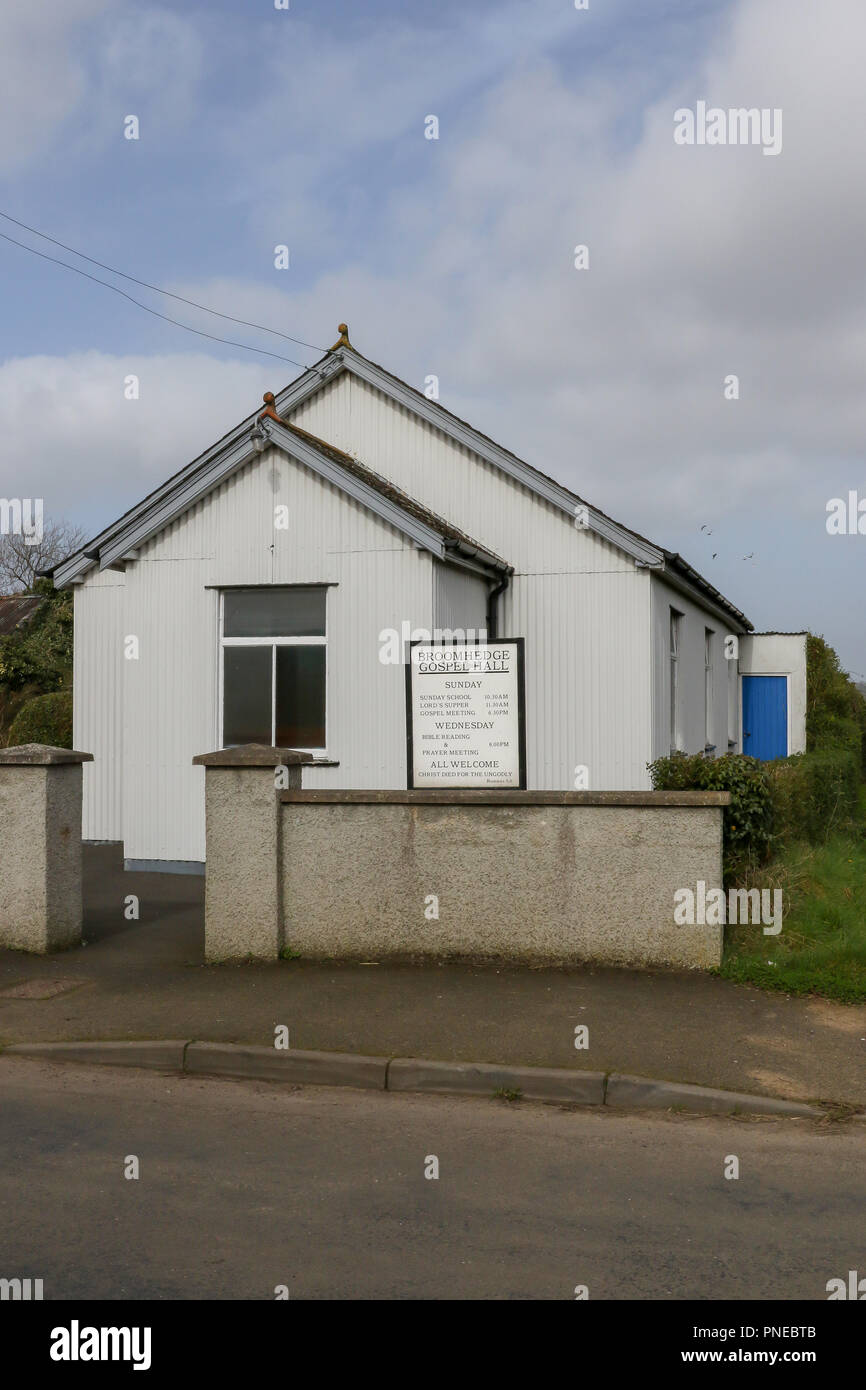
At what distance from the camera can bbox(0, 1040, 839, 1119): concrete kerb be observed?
251 inches

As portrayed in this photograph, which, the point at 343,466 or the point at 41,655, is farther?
the point at 41,655

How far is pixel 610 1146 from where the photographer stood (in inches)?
229

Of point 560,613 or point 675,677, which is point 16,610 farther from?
point 560,613

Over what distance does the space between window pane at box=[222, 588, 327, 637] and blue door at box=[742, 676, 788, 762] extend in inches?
589

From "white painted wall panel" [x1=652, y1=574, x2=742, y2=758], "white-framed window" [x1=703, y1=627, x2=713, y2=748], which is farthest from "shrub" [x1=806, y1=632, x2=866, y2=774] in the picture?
"white-framed window" [x1=703, y1=627, x2=713, y2=748]

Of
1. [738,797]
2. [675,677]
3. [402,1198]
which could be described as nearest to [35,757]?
[738,797]

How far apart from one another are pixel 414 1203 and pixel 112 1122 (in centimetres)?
191

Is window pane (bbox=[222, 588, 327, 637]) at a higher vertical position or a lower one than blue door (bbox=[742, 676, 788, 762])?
higher

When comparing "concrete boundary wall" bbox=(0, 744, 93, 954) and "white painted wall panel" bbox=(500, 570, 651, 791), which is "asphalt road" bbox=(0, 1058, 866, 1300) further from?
"white painted wall panel" bbox=(500, 570, 651, 791)

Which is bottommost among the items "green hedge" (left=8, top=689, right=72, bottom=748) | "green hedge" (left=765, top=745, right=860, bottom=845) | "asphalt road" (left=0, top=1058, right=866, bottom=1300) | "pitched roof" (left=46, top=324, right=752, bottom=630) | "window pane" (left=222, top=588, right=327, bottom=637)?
"asphalt road" (left=0, top=1058, right=866, bottom=1300)

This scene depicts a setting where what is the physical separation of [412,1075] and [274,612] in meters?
7.74

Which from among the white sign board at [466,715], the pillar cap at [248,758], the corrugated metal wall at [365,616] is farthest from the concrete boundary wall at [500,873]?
the corrugated metal wall at [365,616]

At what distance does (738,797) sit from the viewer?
955 centimetres
